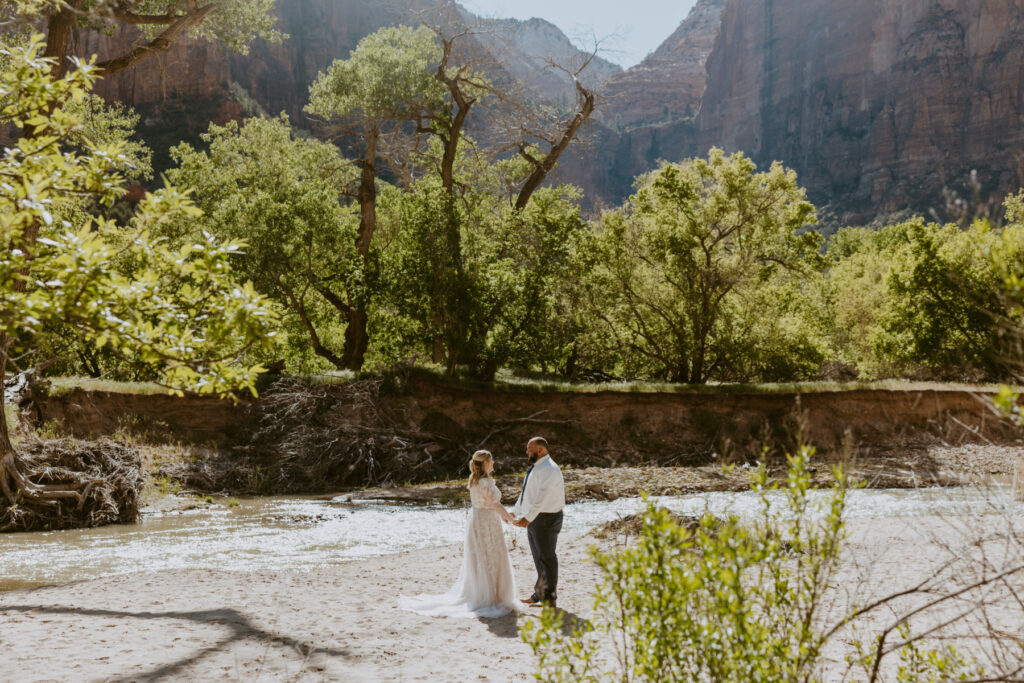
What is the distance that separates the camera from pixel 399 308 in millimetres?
25656

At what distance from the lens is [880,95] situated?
14162 cm

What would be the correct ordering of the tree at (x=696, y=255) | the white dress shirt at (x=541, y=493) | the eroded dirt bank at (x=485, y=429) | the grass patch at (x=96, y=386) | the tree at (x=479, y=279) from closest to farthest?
the white dress shirt at (x=541, y=493) → the eroded dirt bank at (x=485, y=429) → the grass patch at (x=96, y=386) → the tree at (x=479, y=279) → the tree at (x=696, y=255)

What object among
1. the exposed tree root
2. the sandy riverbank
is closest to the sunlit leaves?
the sandy riverbank

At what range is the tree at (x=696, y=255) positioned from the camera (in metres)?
27.1

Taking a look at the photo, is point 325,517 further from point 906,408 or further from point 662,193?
point 906,408

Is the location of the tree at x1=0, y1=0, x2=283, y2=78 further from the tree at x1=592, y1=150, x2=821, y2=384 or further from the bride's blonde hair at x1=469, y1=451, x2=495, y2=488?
the tree at x1=592, y1=150, x2=821, y2=384

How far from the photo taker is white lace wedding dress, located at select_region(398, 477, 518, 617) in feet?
27.7

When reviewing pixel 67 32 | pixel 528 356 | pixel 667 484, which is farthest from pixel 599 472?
pixel 67 32

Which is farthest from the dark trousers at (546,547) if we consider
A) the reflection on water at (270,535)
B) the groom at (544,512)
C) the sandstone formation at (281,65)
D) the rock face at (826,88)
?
the rock face at (826,88)

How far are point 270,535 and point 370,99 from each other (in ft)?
64.0

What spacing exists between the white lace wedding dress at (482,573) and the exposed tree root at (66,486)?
8.77m

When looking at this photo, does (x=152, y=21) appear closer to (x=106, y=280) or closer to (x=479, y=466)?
(x=479, y=466)

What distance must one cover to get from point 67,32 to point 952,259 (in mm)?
32454

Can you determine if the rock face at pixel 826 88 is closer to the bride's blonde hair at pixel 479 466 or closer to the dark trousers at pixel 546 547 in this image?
the bride's blonde hair at pixel 479 466
